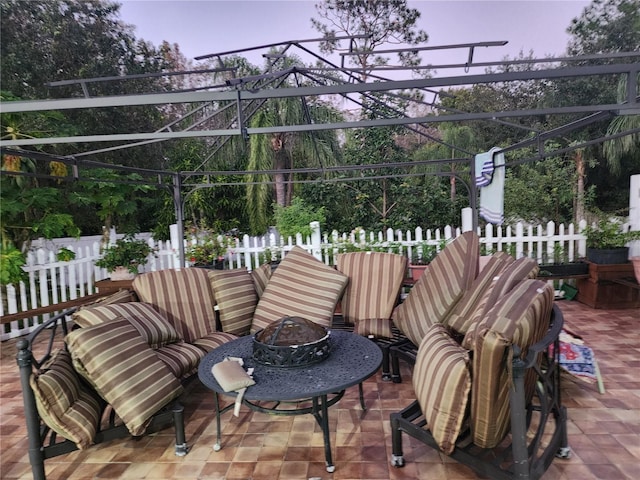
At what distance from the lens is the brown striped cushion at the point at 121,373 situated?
202 cm

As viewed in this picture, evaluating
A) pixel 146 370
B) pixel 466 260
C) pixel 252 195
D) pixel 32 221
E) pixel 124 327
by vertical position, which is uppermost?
pixel 252 195

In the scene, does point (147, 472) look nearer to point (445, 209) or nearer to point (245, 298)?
point (245, 298)

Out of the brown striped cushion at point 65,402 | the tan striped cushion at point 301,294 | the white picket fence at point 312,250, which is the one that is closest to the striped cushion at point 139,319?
the brown striped cushion at point 65,402

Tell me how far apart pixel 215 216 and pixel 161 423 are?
24.9ft

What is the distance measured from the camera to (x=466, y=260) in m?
2.82

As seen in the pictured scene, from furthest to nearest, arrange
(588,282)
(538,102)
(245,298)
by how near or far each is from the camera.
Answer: (538,102), (588,282), (245,298)

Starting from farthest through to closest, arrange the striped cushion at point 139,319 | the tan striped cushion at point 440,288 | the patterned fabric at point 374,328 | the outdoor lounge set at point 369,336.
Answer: the patterned fabric at point 374,328, the tan striped cushion at point 440,288, the striped cushion at point 139,319, the outdoor lounge set at point 369,336

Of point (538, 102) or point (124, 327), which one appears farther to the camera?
point (538, 102)

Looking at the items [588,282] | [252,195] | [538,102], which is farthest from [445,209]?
[538,102]

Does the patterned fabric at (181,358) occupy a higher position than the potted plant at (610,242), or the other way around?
the potted plant at (610,242)

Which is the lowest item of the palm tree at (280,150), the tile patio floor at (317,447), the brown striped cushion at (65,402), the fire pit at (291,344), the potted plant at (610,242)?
the tile patio floor at (317,447)

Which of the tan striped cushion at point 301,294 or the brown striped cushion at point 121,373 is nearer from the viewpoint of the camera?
the brown striped cushion at point 121,373

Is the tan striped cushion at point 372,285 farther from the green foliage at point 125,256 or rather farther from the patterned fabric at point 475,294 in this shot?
the green foliage at point 125,256

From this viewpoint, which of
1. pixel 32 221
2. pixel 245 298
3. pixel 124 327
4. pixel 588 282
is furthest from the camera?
pixel 32 221
